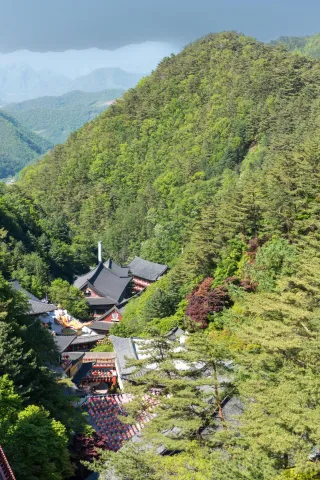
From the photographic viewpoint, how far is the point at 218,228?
29203mm

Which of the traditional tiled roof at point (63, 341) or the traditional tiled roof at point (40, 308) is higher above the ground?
the traditional tiled roof at point (40, 308)

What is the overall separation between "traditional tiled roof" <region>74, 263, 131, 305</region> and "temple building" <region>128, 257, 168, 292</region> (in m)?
2.52

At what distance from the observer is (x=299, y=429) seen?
984 centimetres

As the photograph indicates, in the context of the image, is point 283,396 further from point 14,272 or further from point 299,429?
point 14,272

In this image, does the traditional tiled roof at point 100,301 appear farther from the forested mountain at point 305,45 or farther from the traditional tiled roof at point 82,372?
the forested mountain at point 305,45

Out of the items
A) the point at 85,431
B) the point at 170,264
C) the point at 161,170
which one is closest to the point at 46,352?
the point at 85,431

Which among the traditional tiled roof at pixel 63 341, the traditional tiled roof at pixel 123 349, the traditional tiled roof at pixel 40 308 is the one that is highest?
the traditional tiled roof at pixel 40 308

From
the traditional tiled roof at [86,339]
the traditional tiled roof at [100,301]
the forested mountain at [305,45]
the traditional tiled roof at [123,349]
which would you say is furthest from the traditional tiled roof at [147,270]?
the forested mountain at [305,45]

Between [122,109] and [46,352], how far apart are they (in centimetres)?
7357

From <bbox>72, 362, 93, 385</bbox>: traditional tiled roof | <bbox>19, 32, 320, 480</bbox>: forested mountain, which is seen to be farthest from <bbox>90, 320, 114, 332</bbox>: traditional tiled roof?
<bbox>72, 362, 93, 385</bbox>: traditional tiled roof

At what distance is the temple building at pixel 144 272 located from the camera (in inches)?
2024

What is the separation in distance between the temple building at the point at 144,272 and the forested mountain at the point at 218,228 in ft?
15.9

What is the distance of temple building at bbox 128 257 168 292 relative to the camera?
2024 inches

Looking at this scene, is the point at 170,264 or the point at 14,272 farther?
the point at 170,264
